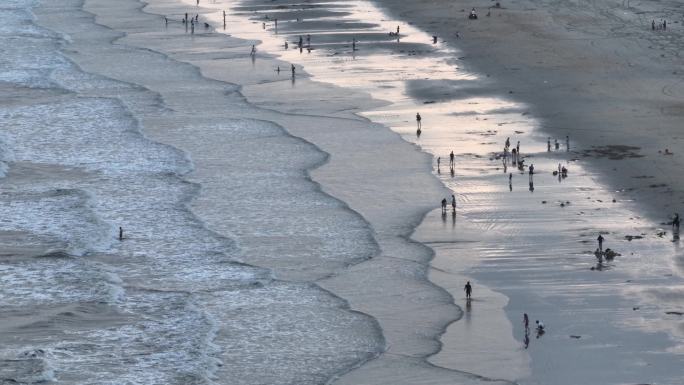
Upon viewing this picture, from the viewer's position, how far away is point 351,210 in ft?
90.3

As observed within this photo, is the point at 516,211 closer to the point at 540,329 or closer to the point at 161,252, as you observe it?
the point at 540,329

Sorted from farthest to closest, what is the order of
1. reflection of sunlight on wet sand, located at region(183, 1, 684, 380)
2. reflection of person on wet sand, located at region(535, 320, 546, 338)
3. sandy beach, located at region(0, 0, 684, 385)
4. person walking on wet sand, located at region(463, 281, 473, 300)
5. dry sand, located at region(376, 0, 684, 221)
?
dry sand, located at region(376, 0, 684, 221)
person walking on wet sand, located at region(463, 281, 473, 300)
reflection of sunlight on wet sand, located at region(183, 1, 684, 380)
reflection of person on wet sand, located at region(535, 320, 546, 338)
sandy beach, located at region(0, 0, 684, 385)

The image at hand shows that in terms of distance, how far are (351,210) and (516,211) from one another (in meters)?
3.30

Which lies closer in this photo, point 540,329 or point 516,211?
point 540,329

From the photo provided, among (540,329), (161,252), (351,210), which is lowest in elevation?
(161,252)

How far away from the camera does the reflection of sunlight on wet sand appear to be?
21672mm

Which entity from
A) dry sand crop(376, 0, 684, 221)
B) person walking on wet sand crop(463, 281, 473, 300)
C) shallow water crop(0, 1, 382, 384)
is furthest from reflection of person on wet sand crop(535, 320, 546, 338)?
dry sand crop(376, 0, 684, 221)

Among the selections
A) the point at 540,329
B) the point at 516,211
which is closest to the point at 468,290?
the point at 540,329

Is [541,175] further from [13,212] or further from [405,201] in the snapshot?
[13,212]

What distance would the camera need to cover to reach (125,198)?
95.6 ft

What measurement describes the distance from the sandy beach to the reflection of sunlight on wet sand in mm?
67

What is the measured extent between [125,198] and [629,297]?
11832 mm

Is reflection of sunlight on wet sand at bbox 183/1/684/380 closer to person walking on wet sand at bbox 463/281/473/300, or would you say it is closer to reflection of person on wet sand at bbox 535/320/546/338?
reflection of person on wet sand at bbox 535/320/546/338

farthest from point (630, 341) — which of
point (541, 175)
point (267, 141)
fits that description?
point (267, 141)
